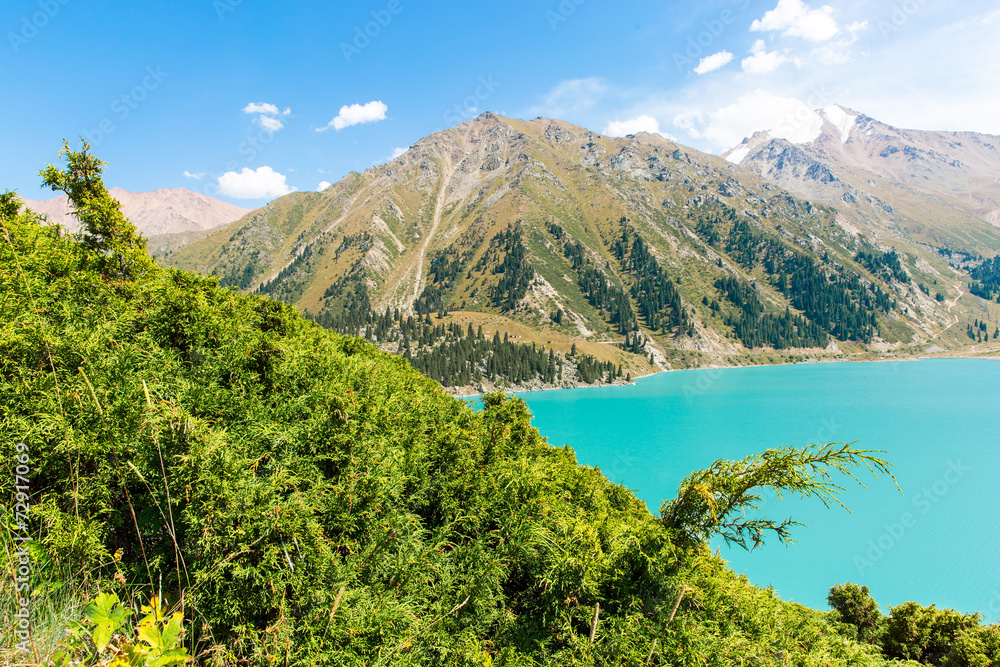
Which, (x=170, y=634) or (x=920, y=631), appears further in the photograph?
(x=920, y=631)

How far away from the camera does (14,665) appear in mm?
2342

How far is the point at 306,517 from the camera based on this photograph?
6090 mm

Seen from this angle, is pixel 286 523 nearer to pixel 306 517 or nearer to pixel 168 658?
pixel 306 517

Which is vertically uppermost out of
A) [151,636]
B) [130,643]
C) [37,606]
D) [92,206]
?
[92,206]

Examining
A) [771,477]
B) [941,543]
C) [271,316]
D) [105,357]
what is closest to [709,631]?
[771,477]

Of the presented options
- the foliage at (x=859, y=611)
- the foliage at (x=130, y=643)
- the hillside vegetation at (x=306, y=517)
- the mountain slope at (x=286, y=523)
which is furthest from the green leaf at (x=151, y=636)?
the foliage at (x=859, y=611)

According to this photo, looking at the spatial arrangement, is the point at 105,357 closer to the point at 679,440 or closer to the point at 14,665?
the point at 14,665

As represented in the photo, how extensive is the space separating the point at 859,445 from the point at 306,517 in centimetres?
8722

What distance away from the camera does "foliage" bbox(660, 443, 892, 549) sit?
504 cm

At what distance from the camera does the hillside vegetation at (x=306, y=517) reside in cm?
528

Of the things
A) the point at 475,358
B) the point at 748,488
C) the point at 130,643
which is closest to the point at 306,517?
the point at 130,643

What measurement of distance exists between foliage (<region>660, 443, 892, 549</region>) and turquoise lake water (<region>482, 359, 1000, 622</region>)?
26.2 m

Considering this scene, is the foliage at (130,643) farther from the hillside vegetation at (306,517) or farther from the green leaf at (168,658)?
the hillside vegetation at (306,517)

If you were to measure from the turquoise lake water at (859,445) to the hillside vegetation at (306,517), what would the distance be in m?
24.7
